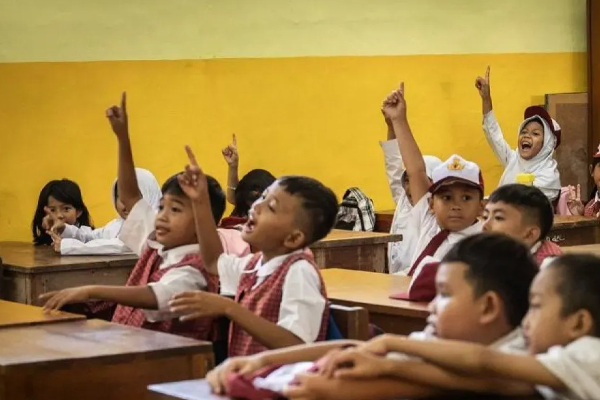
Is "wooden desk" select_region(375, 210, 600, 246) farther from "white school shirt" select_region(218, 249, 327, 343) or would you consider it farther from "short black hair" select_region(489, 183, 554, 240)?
"white school shirt" select_region(218, 249, 327, 343)

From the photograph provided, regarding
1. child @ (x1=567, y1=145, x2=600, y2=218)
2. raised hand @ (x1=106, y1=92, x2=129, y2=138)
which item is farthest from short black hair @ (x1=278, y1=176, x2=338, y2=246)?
child @ (x1=567, y1=145, x2=600, y2=218)

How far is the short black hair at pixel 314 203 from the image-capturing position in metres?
3.29

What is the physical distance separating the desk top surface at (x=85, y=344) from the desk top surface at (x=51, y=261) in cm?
172

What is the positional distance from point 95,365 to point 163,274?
926mm

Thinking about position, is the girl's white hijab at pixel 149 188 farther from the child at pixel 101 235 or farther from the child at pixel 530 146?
the child at pixel 530 146

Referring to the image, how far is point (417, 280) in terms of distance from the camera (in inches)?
148

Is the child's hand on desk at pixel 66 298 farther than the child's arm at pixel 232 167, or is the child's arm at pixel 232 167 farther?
the child's arm at pixel 232 167

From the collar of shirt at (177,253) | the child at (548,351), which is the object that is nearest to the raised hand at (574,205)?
the collar of shirt at (177,253)

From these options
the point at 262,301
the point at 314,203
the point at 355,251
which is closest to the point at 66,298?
the point at 262,301

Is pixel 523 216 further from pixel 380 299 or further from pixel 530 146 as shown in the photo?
pixel 530 146

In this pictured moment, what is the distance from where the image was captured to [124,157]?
13.5ft

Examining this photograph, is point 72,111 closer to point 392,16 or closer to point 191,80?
point 191,80

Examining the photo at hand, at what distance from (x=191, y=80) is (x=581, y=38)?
3.39 m

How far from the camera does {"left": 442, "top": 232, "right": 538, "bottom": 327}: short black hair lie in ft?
7.50
